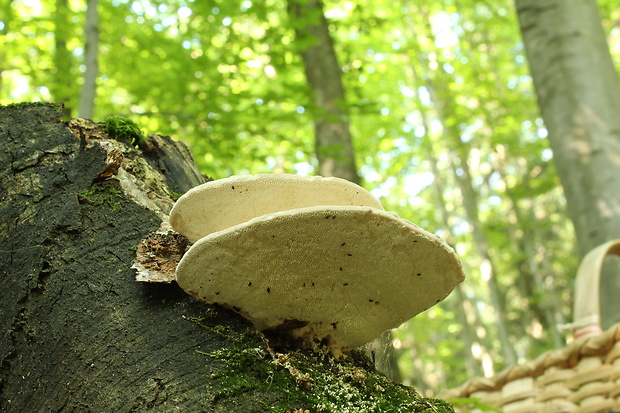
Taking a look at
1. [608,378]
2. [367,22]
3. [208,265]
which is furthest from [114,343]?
[367,22]

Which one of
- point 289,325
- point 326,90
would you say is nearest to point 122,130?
point 289,325

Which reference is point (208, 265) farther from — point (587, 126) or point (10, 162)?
point (587, 126)

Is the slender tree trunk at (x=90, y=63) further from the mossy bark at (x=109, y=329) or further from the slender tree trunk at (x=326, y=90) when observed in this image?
the mossy bark at (x=109, y=329)

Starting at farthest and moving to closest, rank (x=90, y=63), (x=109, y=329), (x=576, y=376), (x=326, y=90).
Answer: (x=326, y=90) < (x=90, y=63) < (x=576, y=376) < (x=109, y=329)

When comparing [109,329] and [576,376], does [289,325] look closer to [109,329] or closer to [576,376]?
[109,329]

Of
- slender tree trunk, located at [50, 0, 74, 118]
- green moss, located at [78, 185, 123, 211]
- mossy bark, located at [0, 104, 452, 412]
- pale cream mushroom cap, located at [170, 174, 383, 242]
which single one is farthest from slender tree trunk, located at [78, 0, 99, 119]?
pale cream mushroom cap, located at [170, 174, 383, 242]
